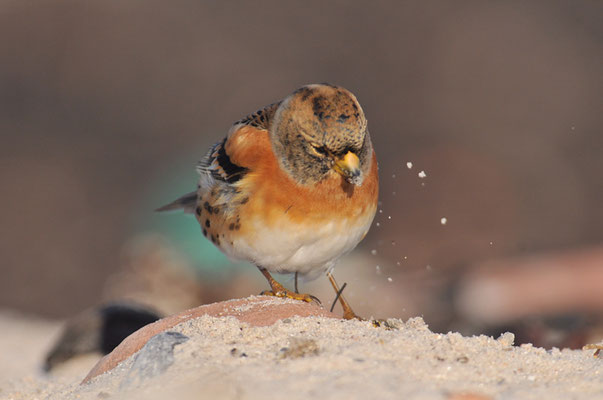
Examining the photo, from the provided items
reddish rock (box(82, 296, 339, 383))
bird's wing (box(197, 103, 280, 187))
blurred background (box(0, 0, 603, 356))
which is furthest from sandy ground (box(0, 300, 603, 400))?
blurred background (box(0, 0, 603, 356))

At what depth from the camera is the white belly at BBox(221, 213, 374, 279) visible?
13.0 ft

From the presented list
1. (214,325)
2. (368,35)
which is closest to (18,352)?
(214,325)

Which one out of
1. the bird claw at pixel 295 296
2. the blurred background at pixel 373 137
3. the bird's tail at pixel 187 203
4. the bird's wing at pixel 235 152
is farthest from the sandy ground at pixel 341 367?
the blurred background at pixel 373 137

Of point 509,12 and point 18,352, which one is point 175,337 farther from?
point 509,12

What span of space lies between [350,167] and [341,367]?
1.43m

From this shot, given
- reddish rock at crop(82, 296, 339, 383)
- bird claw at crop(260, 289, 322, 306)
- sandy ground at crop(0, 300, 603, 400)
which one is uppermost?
bird claw at crop(260, 289, 322, 306)

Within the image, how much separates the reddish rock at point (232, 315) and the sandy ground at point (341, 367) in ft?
0.30

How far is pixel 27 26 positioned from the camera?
42.3 feet

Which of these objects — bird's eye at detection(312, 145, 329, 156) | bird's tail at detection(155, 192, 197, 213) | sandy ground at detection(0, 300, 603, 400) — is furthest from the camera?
bird's tail at detection(155, 192, 197, 213)

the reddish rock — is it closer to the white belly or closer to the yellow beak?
the white belly

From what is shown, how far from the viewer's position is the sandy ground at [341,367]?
2.42m

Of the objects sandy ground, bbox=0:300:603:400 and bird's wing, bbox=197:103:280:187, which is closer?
sandy ground, bbox=0:300:603:400

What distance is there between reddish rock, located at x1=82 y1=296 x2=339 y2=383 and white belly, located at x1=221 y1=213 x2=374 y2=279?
542 millimetres

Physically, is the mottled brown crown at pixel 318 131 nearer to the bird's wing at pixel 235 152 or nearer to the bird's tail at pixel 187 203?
the bird's wing at pixel 235 152
